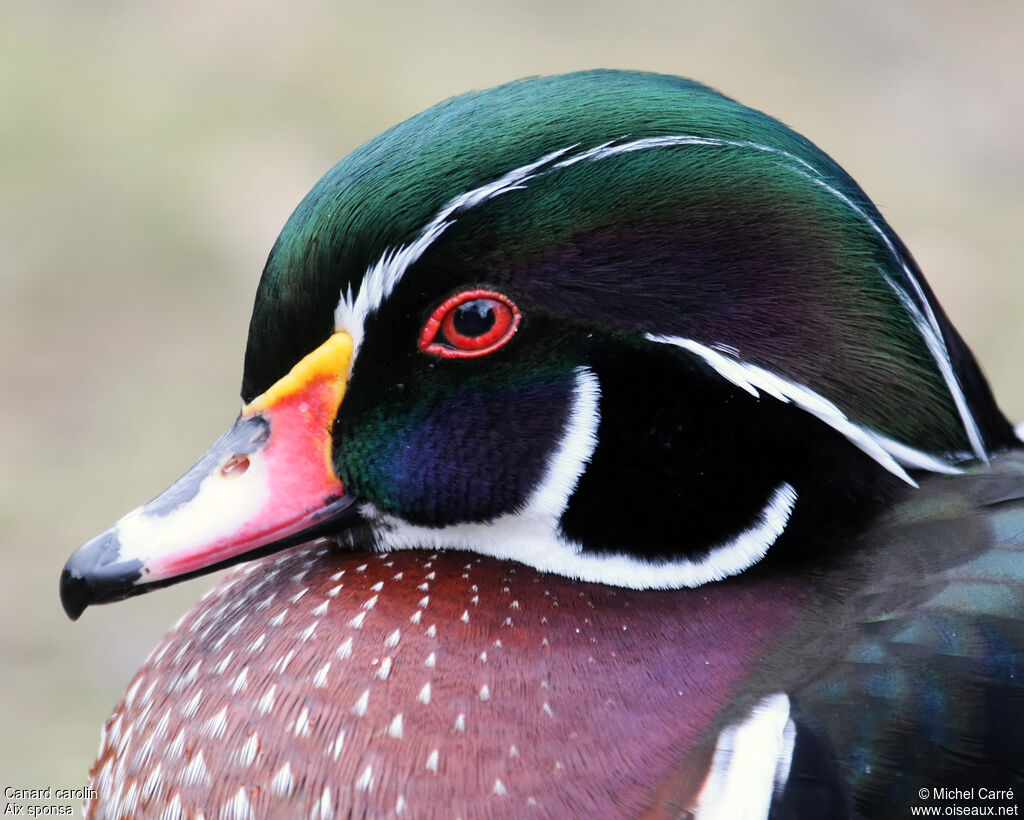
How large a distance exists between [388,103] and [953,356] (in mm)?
2422

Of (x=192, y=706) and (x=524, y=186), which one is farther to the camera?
(x=192, y=706)

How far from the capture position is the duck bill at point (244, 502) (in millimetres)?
951

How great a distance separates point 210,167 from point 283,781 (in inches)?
90.8

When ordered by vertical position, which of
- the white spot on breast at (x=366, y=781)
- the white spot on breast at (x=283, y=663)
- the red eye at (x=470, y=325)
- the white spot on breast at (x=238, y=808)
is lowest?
the white spot on breast at (x=238, y=808)

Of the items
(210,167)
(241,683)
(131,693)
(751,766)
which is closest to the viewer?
(751,766)

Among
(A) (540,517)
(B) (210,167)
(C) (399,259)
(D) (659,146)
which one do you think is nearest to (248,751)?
(A) (540,517)

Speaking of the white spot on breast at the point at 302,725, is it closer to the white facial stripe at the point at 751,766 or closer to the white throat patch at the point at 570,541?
the white throat patch at the point at 570,541

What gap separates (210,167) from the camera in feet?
9.85

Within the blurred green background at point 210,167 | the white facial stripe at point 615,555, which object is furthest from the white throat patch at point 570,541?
the blurred green background at point 210,167

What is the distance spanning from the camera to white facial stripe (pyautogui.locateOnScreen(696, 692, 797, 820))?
2.88ft

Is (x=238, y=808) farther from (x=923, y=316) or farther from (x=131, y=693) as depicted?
(x=923, y=316)

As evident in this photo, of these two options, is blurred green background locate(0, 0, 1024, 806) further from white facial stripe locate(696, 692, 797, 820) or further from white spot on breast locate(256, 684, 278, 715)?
white facial stripe locate(696, 692, 797, 820)

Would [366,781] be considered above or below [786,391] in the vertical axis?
below

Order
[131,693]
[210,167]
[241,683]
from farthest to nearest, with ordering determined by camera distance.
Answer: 1. [210,167]
2. [131,693]
3. [241,683]
